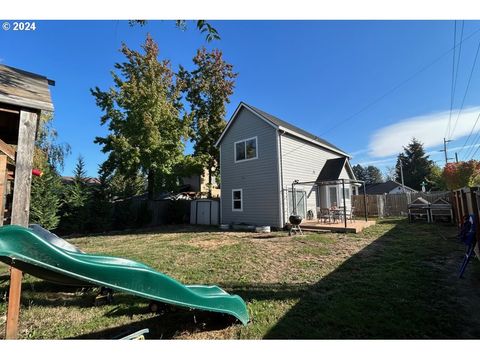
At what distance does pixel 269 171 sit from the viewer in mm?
12992

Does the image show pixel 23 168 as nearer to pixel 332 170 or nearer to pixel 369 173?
pixel 332 170

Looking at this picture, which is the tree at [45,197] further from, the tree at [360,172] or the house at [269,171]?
the tree at [360,172]

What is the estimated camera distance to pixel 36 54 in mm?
8828

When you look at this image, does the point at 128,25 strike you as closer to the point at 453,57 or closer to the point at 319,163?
the point at 453,57

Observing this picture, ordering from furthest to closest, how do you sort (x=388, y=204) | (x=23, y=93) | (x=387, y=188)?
(x=387, y=188)
(x=388, y=204)
(x=23, y=93)

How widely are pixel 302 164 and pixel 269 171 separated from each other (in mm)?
2619

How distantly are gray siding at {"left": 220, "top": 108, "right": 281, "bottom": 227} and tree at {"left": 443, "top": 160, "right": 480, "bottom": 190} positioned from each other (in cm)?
2618

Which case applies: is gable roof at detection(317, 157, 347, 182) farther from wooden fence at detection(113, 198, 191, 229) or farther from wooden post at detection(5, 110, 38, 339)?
wooden post at detection(5, 110, 38, 339)

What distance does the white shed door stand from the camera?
649 inches

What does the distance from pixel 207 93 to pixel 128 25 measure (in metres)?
20.1

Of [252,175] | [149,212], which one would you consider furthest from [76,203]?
[252,175]

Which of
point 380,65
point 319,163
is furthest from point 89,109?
point 380,65

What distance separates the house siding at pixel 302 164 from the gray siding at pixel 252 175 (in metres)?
0.61
